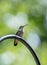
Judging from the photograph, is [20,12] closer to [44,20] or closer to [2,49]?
[44,20]

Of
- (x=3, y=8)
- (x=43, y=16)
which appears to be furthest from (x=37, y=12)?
(x=3, y=8)

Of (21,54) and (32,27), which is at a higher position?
(32,27)

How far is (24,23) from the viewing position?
12328 millimetres

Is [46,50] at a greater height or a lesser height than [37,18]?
lesser

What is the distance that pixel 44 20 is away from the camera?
41.2 feet

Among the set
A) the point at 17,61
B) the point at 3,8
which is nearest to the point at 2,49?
the point at 17,61

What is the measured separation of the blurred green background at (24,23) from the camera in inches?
453

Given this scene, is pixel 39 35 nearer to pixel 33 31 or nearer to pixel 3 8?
pixel 33 31

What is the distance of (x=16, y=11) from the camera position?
1230 centimetres

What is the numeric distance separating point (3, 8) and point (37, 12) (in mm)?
1320

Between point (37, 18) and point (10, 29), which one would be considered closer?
point (10, 29)

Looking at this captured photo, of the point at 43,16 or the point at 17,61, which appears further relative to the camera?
the point at 43,16

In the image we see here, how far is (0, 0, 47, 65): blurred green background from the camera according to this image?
1151 centimetres

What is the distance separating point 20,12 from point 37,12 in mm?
571
